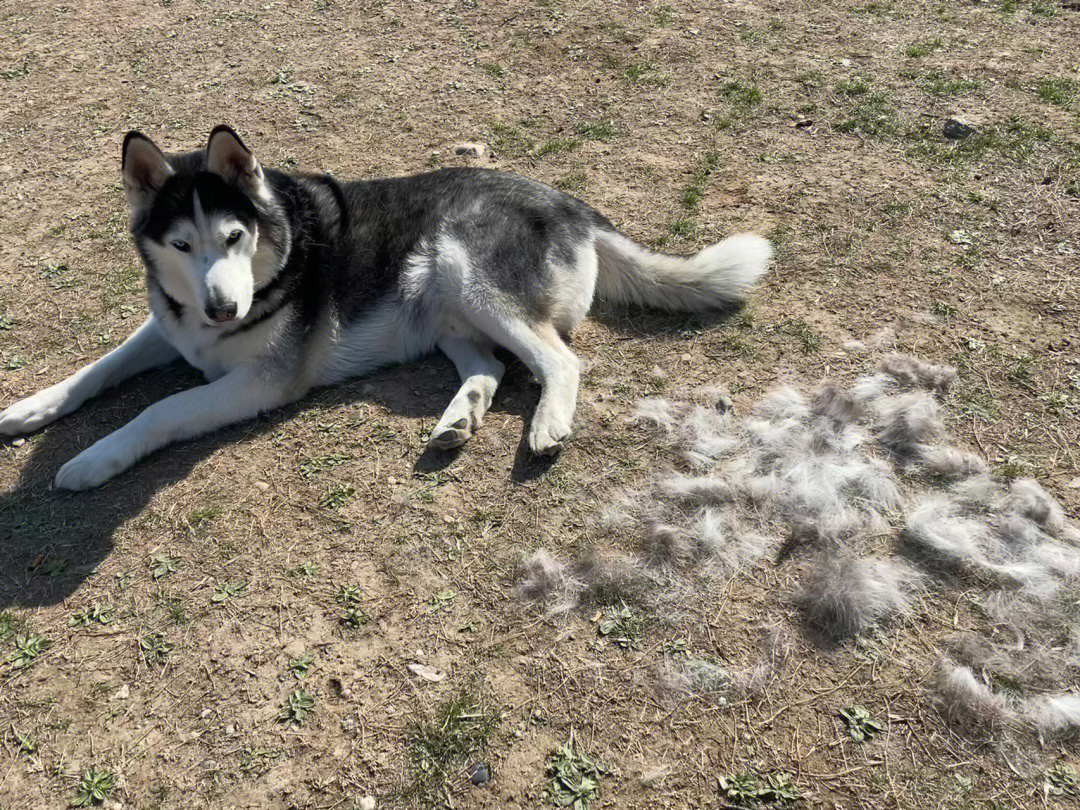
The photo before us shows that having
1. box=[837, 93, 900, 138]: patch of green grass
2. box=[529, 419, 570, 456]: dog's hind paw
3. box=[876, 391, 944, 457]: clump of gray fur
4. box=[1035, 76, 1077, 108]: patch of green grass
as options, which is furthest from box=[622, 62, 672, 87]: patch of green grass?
box=[529, 419, 570, 456]: dog's hind paw

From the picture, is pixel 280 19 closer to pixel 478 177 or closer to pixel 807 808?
pixel 478 177

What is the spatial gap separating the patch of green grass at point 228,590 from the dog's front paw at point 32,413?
169 cm

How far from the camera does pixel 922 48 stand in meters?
7.07

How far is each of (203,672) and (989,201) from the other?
5.59 m

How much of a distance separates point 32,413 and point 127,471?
745mm

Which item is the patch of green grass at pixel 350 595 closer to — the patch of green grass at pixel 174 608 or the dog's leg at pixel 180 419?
the patch of green grass at pixel 174 608

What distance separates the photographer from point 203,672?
9.97 feet

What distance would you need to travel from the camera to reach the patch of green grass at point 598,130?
641 cm

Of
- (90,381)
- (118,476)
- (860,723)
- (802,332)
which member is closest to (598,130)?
(802,332)

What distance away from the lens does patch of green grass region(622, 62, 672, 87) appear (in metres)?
7.04

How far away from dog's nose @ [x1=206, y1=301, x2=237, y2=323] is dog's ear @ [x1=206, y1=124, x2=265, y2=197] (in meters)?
0.71

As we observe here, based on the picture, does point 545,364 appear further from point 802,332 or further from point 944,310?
point 944,310

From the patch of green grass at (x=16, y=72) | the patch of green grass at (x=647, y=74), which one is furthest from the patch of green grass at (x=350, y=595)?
the patch of green grass at (x=16, y=72)

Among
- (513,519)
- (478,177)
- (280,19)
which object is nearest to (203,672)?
(513,519)
